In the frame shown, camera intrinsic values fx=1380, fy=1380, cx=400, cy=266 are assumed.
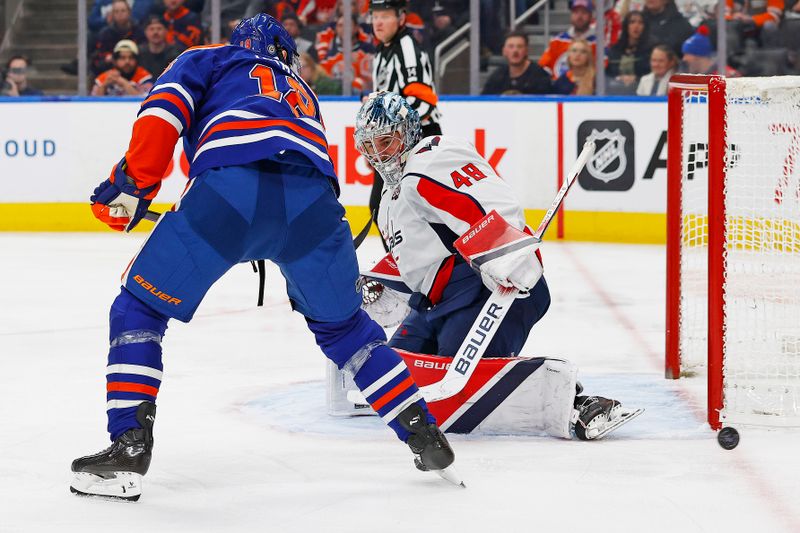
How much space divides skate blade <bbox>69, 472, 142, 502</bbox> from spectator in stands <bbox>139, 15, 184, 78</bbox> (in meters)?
5.78

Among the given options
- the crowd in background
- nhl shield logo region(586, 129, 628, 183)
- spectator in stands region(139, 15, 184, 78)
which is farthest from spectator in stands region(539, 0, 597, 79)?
spectator in stands region(139, 15, 184, 78)

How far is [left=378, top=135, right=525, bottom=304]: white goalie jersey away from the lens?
10.3ft

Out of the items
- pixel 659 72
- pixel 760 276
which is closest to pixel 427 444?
pixel 760 276

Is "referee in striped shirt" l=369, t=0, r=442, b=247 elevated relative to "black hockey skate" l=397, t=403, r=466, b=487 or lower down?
elevated

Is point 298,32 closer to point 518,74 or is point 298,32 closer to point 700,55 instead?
point 518,74

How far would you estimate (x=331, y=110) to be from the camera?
7793 millimetres

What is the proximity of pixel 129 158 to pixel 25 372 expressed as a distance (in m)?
1.66

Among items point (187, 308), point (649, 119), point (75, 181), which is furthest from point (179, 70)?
point (75, 181)

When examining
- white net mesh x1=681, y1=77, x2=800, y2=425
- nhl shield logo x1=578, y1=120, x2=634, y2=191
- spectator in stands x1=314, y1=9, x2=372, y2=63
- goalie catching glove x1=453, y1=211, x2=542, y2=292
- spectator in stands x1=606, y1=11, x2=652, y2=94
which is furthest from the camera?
spectator in stands x1=314, y1=9, x2=372, y2=63

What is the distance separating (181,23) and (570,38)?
7.50 ft

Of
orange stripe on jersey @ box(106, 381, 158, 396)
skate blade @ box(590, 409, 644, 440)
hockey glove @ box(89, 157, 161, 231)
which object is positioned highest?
hockey glove @ box(89, 157, 161, 231)

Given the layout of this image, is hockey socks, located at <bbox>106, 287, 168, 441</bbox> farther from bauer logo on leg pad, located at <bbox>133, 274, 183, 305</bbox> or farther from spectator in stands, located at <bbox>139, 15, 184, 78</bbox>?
spectator in stands, located at <bbox>139, 15, 184, 78</bbox>

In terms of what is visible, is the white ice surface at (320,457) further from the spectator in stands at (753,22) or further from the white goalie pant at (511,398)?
the spectator in stands at (753,22)

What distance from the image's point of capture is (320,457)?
304cm
